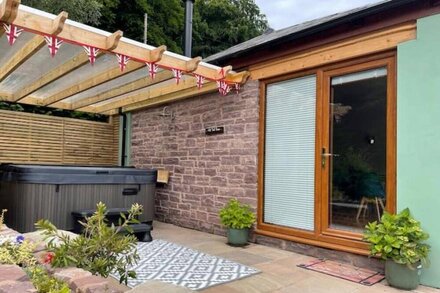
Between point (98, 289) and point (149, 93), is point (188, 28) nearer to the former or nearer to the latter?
point (149, 93)

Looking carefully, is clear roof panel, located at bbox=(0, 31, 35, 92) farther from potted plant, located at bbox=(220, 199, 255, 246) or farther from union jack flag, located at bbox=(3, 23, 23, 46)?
potted plant, located at bbox=(220, 199, 255, 246)

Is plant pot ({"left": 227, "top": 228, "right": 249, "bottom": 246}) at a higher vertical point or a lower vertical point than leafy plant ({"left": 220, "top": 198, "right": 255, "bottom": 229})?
lower

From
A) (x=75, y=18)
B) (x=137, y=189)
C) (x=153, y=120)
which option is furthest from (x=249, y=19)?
(x=137, y=189)

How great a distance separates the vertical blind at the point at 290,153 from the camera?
16.0 ft

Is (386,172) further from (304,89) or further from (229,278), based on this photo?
(229,278)

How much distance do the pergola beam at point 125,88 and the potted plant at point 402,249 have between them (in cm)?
373

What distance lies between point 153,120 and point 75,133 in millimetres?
2120

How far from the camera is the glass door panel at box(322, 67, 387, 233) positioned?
4.26 meters

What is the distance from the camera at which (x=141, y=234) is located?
18.6 ft

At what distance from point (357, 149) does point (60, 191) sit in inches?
166

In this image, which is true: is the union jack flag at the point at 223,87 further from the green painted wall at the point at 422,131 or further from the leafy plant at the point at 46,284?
the leafy plant at the point at 46,284

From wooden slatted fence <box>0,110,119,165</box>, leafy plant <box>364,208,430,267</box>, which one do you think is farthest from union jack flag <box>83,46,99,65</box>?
wooden slatted fence <box>0,110,119,165</box>

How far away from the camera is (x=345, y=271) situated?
13.5 feet

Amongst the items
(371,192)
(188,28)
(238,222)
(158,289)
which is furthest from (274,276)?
(188,28)
